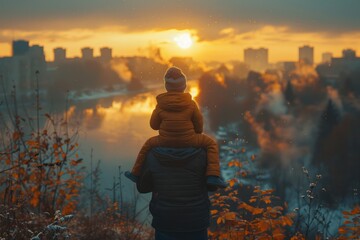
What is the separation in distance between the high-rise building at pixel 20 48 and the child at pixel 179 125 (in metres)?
47.8

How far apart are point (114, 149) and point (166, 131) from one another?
2571 centimetres

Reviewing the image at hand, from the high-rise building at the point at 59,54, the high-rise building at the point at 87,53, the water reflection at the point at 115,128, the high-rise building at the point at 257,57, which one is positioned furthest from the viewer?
the high-rise building at the point at 59,54

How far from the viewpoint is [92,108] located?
45.8 meters

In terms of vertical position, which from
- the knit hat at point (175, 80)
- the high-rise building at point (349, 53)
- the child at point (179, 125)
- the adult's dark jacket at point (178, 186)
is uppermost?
the high-rise building at point (349, 53)

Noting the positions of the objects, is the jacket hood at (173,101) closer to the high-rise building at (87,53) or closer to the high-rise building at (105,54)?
the high-rise building at (105,54)

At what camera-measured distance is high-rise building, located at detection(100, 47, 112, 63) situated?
55.8 metres

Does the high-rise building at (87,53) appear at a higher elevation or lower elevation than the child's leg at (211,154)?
higher

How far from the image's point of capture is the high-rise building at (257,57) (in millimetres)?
58053

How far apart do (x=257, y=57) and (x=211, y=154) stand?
2234 inches

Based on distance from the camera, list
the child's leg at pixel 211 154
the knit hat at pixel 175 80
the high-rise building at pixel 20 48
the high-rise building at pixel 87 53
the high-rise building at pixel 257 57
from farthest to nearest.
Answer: the high-rise building at pixel 257 57
the high-rise building at pixel 87 53
the high-rise building at pixel 20 48
the knit hat at pixel 175 80
the child's leg at pixel 211 154

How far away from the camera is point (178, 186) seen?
3262mm

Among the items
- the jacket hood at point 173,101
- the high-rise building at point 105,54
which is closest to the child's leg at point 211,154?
the jacket hood at point 173,101

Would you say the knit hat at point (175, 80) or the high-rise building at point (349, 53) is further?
the high-rise building at point (349, 53)

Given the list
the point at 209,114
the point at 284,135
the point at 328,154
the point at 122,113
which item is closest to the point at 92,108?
the point at 122,113
